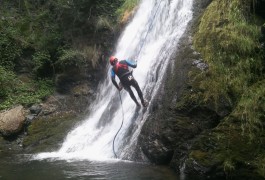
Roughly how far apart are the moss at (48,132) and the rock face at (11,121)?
42 cm

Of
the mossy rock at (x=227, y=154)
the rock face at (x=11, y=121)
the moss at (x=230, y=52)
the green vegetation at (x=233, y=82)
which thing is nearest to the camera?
the mossy rock at (x=227, y=154)

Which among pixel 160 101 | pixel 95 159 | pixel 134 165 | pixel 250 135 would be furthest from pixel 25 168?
pixel 250 135

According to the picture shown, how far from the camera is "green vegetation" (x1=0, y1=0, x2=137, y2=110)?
14.7m

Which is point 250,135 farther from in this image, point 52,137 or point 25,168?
point 52,137

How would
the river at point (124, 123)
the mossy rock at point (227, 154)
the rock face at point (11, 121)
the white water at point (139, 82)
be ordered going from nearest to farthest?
the mossy rock at point (227, 154) < the river at point (124, 123) < the white water at point (139, 82) < the rock face at point (11, 121)

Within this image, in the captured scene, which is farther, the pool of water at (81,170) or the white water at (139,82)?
the white water at (139,82)

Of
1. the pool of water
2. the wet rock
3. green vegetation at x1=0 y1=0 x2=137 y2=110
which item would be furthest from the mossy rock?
green vegetation at x1=0 y1=0 x2=137 y2=110

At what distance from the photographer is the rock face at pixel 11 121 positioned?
12.6 metres

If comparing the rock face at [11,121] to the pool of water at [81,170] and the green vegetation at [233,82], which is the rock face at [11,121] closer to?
the pool of water at [81,170]

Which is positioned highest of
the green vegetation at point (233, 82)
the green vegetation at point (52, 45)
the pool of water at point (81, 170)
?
the green vegetation at point (52, 45)

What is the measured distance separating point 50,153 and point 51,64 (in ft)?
17.9

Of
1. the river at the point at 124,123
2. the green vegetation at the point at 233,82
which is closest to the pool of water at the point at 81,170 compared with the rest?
the river at the point at 124,123

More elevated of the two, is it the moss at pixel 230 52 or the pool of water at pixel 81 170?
the moss at pixel 230 52

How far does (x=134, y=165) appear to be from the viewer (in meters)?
8.04
